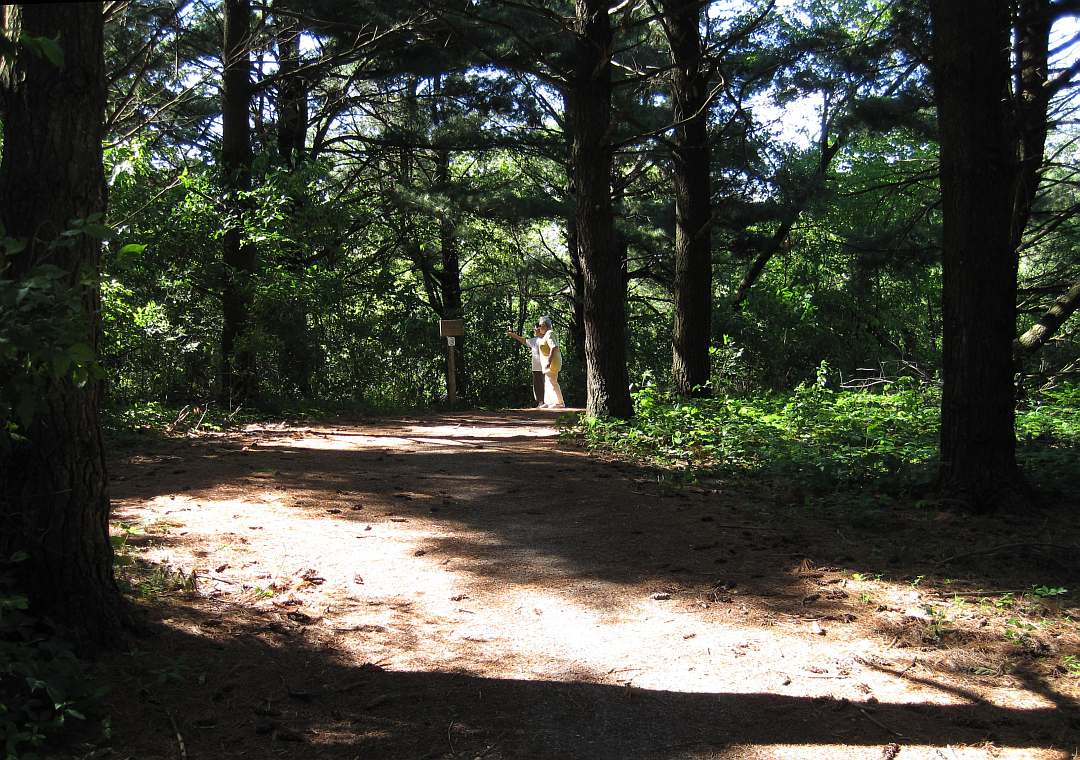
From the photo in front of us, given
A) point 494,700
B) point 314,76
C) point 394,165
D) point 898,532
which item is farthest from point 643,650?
point 394,165

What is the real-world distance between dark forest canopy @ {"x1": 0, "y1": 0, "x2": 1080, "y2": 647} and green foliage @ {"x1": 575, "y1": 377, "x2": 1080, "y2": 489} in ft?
2.19

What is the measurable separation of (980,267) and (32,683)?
622cm

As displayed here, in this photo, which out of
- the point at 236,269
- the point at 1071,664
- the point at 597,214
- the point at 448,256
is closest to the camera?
the point at 1071,664

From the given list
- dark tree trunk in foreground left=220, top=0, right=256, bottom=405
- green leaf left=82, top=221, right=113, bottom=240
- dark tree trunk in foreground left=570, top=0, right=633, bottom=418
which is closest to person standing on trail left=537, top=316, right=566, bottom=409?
dark tree trunk in foreground left=570, top=0, right=633, bottom=418

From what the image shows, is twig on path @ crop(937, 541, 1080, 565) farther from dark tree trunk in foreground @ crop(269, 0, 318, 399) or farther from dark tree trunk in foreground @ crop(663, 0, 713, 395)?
dark tree trunk in foreground @ crop(269, 0, 318, 399)

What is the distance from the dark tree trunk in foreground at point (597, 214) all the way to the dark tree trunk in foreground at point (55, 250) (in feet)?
24.9

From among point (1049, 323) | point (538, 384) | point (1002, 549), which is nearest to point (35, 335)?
point (1002, 549)

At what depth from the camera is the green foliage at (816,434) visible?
23.1 feet

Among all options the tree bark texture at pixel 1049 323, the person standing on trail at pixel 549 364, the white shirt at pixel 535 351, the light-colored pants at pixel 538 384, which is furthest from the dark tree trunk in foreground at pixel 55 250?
the light-colored pants at pixel 538 384

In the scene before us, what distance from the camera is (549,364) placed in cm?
1675

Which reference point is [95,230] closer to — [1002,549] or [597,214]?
[1002,549]

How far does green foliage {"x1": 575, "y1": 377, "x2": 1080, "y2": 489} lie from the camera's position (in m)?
7.05

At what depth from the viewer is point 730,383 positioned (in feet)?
60.7


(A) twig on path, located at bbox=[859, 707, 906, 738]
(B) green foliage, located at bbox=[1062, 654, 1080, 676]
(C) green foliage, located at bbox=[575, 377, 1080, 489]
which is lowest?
(A) twig on path, located at bbox=[859, 707, 906, 738]
